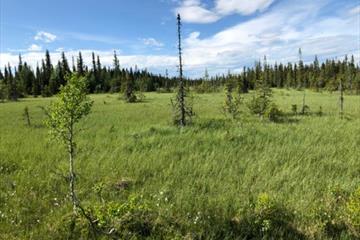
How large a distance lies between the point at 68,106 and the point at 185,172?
375 centimetres

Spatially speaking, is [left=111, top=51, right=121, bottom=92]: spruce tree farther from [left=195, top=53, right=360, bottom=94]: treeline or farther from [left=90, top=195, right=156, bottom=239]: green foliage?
[left=90, top=195, right=156, bottom=239]: green foliage

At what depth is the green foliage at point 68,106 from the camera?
5973mm

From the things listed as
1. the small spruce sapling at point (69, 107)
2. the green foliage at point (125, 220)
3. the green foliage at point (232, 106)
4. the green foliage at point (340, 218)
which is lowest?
the green foliage at point (340, 218)

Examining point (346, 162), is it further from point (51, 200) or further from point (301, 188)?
point (51, 200)

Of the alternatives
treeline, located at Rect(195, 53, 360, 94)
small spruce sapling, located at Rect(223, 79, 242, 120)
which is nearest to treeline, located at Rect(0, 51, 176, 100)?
treeline, located at Rect(195, 53, 360, 94)

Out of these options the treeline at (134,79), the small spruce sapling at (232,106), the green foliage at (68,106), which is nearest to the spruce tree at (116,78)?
the treeline at (134,79)

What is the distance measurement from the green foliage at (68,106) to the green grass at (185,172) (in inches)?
37.5

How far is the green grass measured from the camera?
6176 millimetres

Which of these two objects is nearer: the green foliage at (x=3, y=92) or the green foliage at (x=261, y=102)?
the green foliage at (x=261, y=102)

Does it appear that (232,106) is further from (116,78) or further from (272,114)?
(116,78)

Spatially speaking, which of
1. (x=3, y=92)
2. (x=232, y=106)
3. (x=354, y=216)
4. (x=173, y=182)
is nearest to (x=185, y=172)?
(x=173, y=182)

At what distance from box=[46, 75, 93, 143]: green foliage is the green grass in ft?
3.12

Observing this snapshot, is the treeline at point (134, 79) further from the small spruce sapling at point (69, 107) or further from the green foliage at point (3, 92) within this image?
the small spruce sapling at point (69, 107)

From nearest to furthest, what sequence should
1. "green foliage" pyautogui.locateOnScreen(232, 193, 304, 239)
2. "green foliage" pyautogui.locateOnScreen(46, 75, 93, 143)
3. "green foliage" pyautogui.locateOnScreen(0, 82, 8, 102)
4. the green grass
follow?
"green foliage" pyautogui.locateOnScreen(232, 193, 304, 239), "green foliage" pyautogui.locateOnScreen(46, 75, 93, 143), the green grass, "green foliage" pyautogui.locateOnScreen(0, 82, 8, 102)
